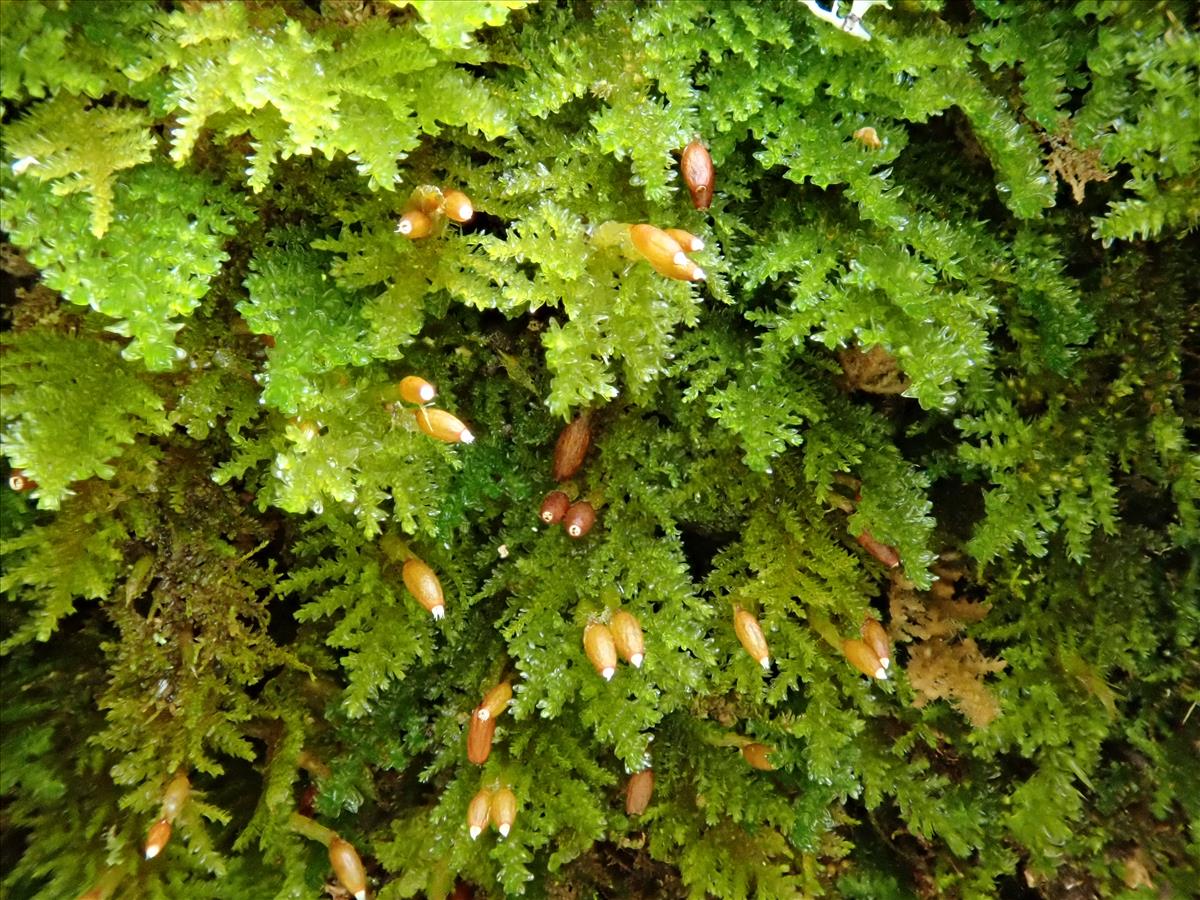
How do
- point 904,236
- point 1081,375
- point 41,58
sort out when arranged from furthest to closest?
point 1081,375
point 904,236
point 41,58

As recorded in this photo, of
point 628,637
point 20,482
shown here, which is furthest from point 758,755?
point 20,482

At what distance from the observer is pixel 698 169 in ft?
3.98

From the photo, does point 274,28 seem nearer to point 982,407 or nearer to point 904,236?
point 904,236

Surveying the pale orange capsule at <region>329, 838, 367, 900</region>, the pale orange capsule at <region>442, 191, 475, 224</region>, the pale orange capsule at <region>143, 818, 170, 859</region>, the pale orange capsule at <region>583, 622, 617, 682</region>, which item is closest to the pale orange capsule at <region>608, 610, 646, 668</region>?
the pale orange capsule at <region>583, 622, 617, 682</region>

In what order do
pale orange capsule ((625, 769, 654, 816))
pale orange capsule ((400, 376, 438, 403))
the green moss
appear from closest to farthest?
1. the green moss
2. pale orange capsule ((400, 376, 438, 403))
3. pale orange capsule ((625, 769, 654, 816))

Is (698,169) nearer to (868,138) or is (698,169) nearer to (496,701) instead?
(868,138)

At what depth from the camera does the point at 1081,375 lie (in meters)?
1.38

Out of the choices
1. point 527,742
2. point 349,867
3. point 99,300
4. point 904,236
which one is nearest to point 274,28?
point 99,300

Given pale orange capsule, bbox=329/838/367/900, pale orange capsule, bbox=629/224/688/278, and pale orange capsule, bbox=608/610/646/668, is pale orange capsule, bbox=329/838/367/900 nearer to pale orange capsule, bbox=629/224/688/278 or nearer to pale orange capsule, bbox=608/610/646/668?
pale orange capsule, bbox=608/610/646/668

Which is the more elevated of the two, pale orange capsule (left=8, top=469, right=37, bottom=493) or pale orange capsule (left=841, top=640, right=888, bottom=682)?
pale orange capsule (left=841, top=640, right=888, bottom=682)

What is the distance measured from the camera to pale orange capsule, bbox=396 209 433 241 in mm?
1204

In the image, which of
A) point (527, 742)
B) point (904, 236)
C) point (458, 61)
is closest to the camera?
point (458, 61)

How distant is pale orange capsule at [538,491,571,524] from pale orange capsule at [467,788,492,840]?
546 millimetres

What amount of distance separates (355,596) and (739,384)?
871 millimetres
